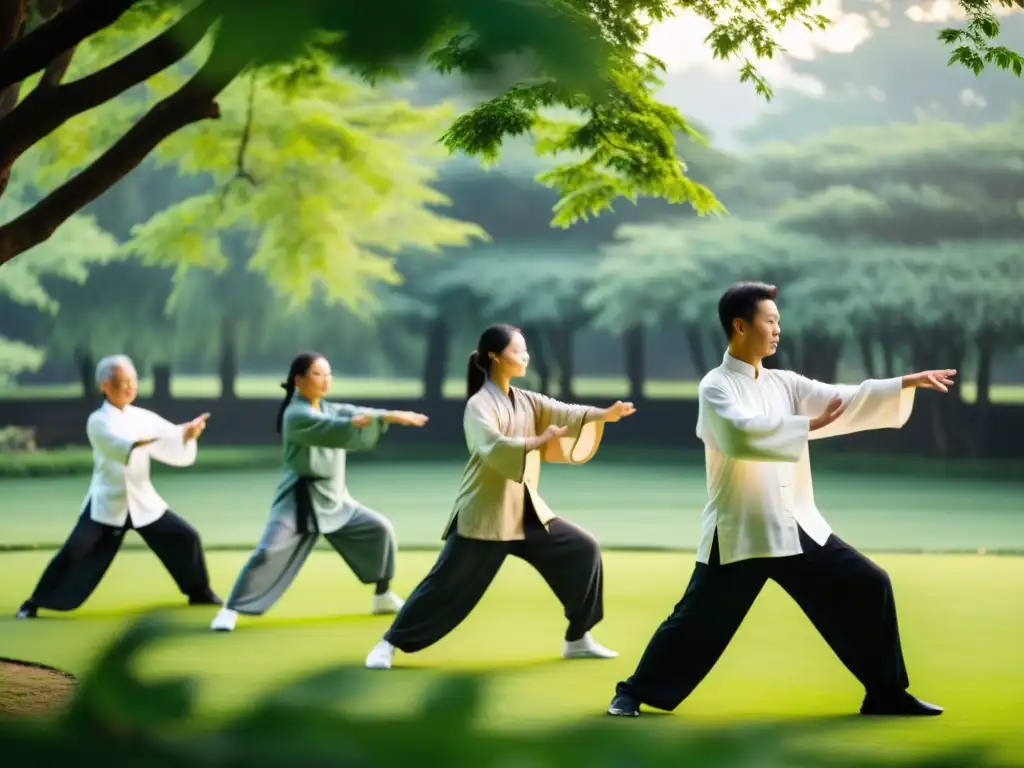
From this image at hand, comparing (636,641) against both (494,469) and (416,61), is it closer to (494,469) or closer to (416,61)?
(494,469)

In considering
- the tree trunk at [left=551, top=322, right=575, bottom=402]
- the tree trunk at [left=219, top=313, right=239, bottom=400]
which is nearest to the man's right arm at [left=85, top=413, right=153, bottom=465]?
the tree trunk at [left=219, top=313, right=239, bottom=400]

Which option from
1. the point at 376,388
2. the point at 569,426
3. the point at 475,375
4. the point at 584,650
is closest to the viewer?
the point at 569,426

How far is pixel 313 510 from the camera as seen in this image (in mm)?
8461

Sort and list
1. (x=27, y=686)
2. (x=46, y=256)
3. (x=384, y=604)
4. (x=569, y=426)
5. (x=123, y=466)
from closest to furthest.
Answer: (x=27, y=686) → (x=569, y=426) → (x=384, y=604) → (x=123, y=466) → (x=46, y=256)

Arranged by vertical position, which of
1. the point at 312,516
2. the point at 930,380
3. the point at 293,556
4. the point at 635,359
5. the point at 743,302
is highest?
the point at 635,359

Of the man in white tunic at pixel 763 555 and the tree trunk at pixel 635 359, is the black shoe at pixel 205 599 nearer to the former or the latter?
the man in white tunic at pixel 763 555

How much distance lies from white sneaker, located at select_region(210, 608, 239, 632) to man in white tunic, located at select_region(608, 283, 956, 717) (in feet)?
9.56

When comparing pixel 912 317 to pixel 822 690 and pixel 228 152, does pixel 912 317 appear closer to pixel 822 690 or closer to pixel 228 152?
pixel 228 152

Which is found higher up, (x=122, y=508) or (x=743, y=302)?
(x=743, y=302)

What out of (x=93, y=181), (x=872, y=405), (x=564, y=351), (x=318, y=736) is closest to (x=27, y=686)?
(x=93, y=181)

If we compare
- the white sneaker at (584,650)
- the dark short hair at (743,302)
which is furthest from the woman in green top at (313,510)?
the dark short hair at (743,302)

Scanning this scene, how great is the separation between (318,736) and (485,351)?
5928 mm

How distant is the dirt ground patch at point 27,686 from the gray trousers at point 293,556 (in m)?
1.51

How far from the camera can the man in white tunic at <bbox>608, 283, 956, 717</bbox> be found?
17.8ft
